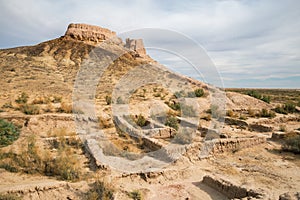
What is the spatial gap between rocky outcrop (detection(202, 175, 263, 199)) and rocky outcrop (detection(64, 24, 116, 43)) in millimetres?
41379

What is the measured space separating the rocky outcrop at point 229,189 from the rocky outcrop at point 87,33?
41379 millimetres

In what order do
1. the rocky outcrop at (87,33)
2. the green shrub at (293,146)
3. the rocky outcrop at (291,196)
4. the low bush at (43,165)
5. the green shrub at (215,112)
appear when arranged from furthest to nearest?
the rocky outcrop at (87,33) < the green shrub at (215,112) < the green shrub at (293,146) < the low bush at (43,165) < the rocky outcrop at (291,196)

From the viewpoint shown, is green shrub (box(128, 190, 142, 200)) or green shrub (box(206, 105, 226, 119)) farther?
green shrub (box(206, 105, 226, 119))

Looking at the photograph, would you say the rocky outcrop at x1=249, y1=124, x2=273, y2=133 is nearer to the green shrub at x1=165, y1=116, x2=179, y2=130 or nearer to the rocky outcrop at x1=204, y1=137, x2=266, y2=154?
the rocky outcrop at x1=204, y1=137, x2=266, y2=154

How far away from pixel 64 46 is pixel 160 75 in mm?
18249

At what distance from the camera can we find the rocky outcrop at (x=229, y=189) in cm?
461

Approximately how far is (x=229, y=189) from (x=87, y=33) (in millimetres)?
43791

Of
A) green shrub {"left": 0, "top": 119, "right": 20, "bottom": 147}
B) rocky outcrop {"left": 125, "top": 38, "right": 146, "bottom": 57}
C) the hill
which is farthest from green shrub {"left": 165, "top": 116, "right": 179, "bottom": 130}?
rocky outcrop {"left": 125, "top": 38, "right": 146, "bottom": 57}

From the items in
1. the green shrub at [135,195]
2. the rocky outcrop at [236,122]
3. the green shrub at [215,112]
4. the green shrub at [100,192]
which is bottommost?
Result: the green shrub at [135,195]

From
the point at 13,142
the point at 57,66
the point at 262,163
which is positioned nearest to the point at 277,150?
the point at 262,163

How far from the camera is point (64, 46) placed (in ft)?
123

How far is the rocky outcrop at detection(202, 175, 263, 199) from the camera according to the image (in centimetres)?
461

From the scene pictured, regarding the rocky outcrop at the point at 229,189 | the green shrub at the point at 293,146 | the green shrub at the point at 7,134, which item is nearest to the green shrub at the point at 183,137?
the rocky outcrop at the point at 229,189

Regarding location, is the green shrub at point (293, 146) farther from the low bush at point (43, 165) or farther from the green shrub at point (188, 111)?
the low bush at point (43, 165)
